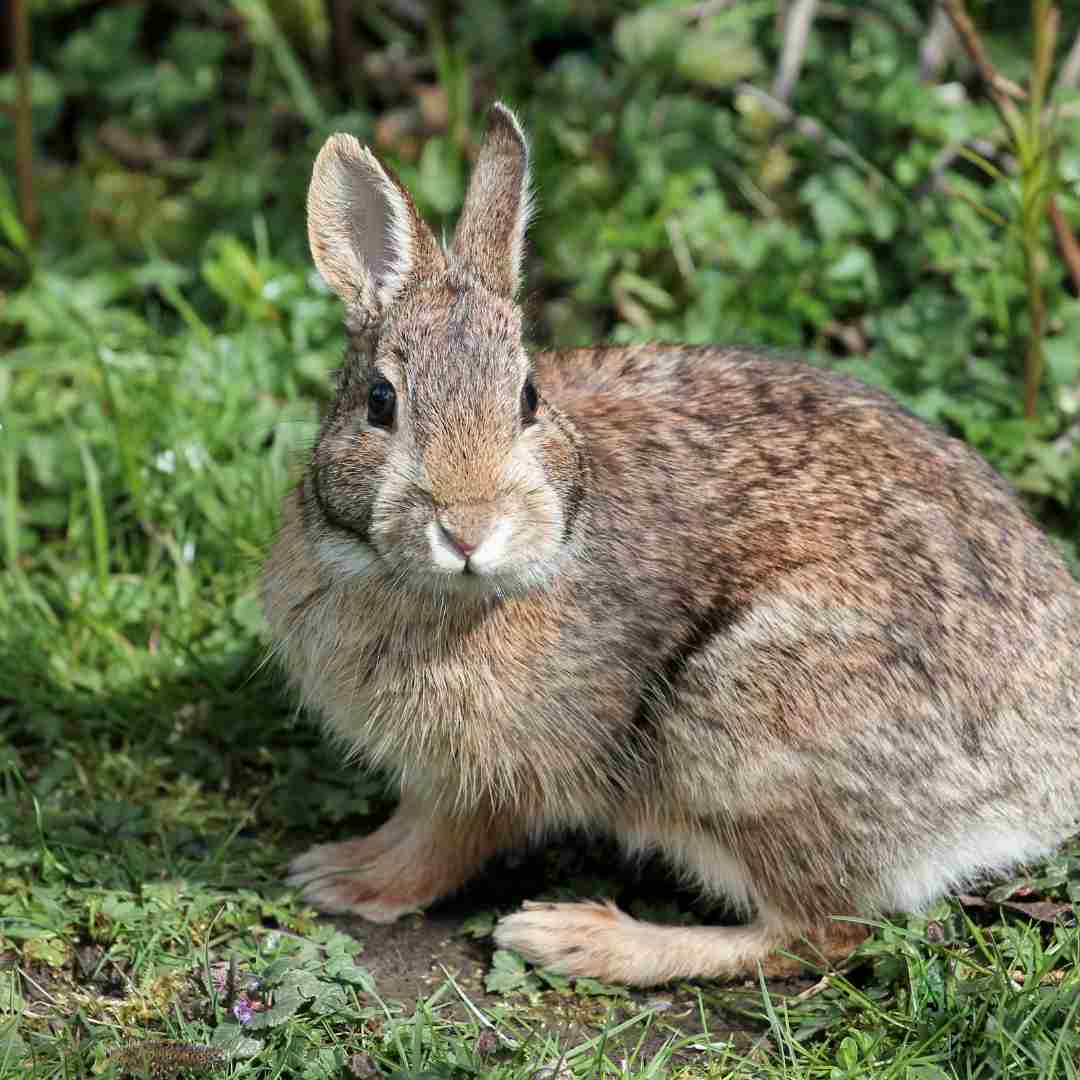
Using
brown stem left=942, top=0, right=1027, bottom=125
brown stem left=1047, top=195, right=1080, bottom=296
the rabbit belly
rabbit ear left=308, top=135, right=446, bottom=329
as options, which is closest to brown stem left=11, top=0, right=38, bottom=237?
rabbit ear left=308, top=135, right=446, bottom=329

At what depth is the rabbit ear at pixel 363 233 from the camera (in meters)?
3.87

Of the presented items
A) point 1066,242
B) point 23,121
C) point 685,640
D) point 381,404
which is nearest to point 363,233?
point 381,404

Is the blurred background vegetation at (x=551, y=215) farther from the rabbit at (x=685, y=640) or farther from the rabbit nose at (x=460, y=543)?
the rabbit nose at (x=460, y=543)

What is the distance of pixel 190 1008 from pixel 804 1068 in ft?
4.71

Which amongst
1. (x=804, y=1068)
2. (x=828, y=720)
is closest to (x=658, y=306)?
(x=828, y=720)

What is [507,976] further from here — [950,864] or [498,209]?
[498,209]

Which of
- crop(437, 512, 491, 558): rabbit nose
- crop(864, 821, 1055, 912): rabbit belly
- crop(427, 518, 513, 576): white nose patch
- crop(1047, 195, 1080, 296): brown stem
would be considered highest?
crop(1047, 195, 1080, 296): brown stem

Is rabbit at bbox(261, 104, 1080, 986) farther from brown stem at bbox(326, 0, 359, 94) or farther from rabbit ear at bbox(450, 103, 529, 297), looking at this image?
brown stem at bbox(326, 0, 359, 94)

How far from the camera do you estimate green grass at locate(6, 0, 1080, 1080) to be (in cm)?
376

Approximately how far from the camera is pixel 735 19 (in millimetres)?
6410

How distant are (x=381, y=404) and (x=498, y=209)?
0.63 meters

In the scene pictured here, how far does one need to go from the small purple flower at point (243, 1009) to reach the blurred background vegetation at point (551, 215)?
1.49m

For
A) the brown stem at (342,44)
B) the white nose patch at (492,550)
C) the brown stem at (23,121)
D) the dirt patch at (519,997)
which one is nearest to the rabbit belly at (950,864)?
the dirt patch at (519,997)

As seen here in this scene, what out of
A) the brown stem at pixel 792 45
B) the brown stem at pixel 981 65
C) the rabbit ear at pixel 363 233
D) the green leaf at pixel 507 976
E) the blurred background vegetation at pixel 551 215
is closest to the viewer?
the rabbit ear at pixel 363 233
